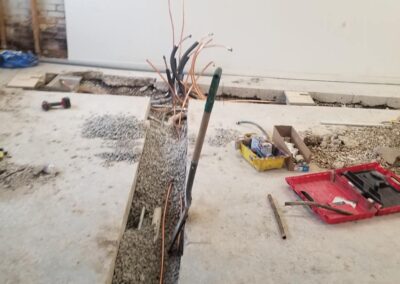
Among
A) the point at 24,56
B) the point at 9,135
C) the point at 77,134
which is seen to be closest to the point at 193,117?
the point at 77,134

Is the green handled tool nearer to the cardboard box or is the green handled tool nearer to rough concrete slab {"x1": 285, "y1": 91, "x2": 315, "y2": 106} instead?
the cardboard box

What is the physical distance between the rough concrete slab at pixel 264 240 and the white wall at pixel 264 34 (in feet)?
7.29

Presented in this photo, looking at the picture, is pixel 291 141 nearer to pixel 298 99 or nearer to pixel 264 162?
pixel 264 162

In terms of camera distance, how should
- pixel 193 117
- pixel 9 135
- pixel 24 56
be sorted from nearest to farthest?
pixel 9 135 < pixel 193 117 < pixel 24 56

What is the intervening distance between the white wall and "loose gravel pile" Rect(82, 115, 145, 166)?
5.13 feet

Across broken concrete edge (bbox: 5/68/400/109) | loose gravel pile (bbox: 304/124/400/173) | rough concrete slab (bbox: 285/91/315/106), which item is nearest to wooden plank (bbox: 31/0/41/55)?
broken concrete edge (bbox: 5/68/400/109)

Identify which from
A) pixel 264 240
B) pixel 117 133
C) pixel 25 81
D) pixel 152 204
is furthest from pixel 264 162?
→ pixel 25 81

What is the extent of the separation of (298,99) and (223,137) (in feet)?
4.45

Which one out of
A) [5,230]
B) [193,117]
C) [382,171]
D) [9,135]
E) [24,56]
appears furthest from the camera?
[24,56]

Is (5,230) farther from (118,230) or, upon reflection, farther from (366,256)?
(366,256)

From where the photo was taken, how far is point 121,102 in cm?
343

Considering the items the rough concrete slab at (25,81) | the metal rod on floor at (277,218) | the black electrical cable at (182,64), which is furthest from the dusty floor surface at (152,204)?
the rough concrete slab at (25,81)

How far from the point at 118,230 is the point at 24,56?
3.06 meters

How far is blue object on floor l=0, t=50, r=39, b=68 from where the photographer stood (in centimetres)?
405
